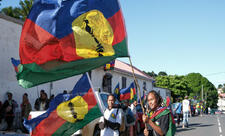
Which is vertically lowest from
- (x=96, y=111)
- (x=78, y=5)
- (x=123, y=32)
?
(x=96, y=111)

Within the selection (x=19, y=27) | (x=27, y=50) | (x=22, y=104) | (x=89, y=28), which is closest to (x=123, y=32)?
(x=89, y=28)

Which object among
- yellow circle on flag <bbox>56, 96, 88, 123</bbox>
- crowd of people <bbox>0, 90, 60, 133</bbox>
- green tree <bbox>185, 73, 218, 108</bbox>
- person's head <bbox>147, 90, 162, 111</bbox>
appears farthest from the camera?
green tree <bbox>185, 73, 218, 108</bbox>

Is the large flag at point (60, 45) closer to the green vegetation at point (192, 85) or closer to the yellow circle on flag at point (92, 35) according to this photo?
the yellow circle on flag at point (92, 35)

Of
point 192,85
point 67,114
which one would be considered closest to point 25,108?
point 67,114

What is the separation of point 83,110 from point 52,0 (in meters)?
2.23

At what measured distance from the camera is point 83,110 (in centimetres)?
628

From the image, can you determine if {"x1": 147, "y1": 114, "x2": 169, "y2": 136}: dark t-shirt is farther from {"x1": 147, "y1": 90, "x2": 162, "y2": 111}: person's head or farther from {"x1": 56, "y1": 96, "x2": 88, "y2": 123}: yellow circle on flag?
{"x1": 56, "y1": 96, "x2": 88, "y2": 123}: yellow circle on flag

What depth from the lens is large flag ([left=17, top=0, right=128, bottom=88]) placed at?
540 centimetres

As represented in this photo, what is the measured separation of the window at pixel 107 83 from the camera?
83.3 feet

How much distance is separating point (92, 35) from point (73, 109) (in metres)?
1.60

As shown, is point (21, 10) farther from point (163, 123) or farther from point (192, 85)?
point (192, 85)

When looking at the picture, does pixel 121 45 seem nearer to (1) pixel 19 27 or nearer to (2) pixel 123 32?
(2) pixel 123 32

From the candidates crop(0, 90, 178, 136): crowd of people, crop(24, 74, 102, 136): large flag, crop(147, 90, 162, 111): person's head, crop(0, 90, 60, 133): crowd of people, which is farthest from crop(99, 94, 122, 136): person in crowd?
crop(0, 90, 60, 133): crowd of people

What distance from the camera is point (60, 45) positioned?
214 inches
